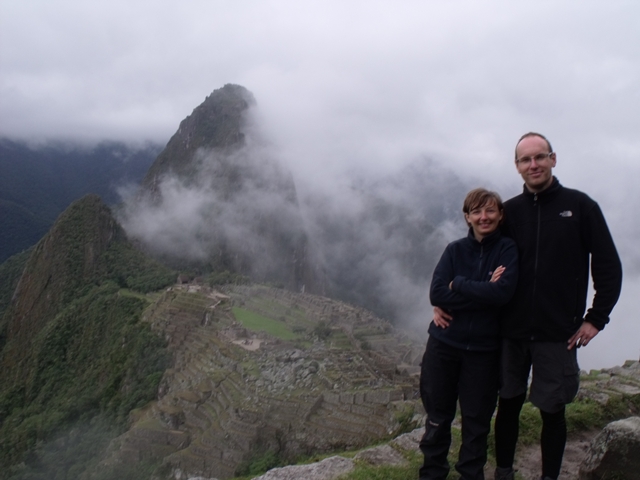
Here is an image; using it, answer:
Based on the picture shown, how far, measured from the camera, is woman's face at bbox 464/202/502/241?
2.93 metres

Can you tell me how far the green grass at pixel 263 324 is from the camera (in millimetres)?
21506

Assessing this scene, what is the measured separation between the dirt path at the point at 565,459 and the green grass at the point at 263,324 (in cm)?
1664

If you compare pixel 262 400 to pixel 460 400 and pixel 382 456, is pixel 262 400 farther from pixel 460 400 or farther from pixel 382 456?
pixel 460 400

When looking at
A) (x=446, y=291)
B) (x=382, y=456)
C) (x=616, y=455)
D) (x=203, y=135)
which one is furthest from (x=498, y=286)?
(x=203, y=135)

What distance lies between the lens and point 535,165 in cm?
288

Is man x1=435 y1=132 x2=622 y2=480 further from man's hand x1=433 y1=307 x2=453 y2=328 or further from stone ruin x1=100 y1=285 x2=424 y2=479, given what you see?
stone ruin x1=100 y1=285 x2=424 y2=479

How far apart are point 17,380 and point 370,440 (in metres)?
30.8

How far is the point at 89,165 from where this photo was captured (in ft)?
265

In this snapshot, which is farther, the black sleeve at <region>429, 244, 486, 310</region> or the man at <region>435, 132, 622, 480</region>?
the black sleeve at <region>429, 244, 486, 310</region>

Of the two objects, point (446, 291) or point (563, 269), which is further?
point (446, 291)

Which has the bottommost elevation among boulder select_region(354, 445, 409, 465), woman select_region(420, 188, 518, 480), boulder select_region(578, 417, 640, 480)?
boulder select_region(354, 445, 409, 465)

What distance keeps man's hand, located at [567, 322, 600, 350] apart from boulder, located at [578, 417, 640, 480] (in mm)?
727

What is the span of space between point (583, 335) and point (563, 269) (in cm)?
37

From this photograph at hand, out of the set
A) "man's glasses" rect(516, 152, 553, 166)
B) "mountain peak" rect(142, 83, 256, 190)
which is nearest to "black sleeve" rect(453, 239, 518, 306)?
"man's glasses" rect(516, 152, 553, 166)
